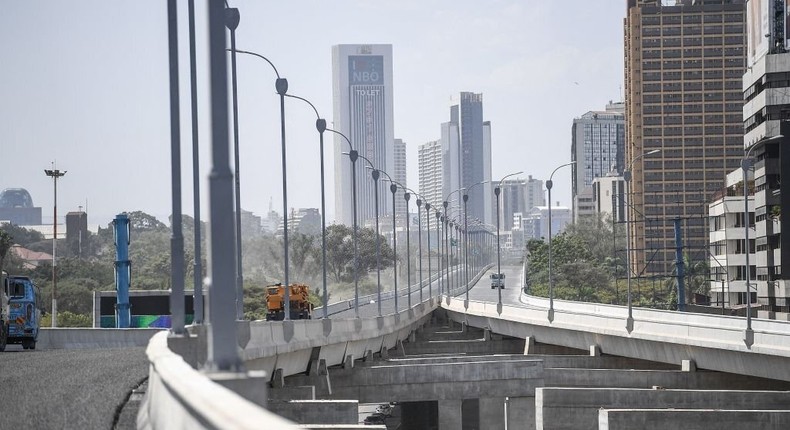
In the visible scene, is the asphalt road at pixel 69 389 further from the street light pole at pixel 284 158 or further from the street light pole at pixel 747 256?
the street light pole at pixel 747 256

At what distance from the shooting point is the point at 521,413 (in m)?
64.6

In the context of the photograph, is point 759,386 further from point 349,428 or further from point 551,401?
point 349,428

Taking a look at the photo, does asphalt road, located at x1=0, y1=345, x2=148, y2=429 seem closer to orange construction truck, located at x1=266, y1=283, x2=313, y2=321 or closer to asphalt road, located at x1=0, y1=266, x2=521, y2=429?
asphalt road, located at x1=0, y1=266, x2=521, y2=429

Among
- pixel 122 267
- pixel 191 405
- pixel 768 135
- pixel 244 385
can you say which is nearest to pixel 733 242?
pixel 768 135

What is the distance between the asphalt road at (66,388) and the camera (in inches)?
789

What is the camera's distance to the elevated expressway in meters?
13.0

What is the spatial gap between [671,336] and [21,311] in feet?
76.7

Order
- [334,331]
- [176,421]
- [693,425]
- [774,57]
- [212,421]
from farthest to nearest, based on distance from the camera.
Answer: [774,57]
[334,331]
[693,425]
[176,421]
[212,421]

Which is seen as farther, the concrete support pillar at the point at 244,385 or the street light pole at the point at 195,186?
the street light pole at the point at 195,186

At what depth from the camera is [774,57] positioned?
11581cm

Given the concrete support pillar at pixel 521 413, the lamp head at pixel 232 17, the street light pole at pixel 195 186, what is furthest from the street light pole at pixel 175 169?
the concrete support pillar at pixel 521 413

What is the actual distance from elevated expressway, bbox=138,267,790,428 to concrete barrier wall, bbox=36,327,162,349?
6.89m

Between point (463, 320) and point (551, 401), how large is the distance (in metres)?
54.4

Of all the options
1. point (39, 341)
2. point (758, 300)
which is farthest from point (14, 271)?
point (39, 341)
